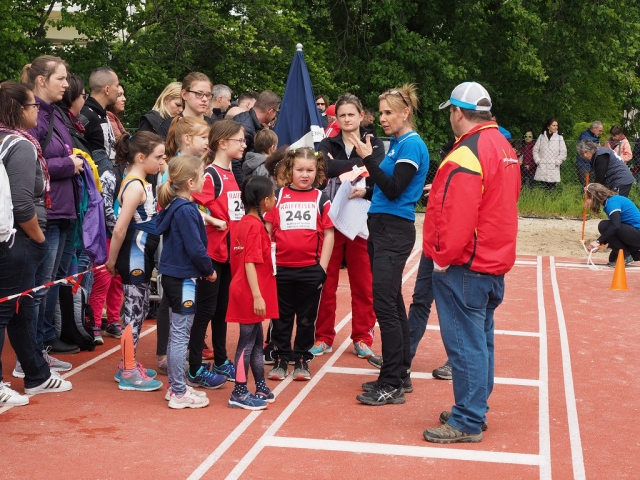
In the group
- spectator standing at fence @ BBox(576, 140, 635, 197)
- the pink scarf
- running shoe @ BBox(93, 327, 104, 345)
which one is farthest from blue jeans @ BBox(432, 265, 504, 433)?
spectator standing at fence @ BBox(576, 140, 635, 197)

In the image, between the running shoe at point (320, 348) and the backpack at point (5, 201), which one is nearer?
the backpack at point (5, 201)

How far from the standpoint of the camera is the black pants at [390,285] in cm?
673

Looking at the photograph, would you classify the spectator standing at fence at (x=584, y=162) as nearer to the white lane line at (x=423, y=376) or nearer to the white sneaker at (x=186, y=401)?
the white lane line at (x=423, y=376)

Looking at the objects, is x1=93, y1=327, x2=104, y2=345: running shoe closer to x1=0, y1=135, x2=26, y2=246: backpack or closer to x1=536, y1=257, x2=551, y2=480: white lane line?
x1=0, y1=135, x2=26, y2=246: backpack

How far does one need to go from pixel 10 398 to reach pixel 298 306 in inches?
91.1

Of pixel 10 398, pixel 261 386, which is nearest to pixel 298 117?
pixel 261 386

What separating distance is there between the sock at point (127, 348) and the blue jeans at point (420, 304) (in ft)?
7.20

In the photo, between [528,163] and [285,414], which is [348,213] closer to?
[285,414]

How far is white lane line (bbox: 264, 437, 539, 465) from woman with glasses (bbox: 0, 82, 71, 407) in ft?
6.53

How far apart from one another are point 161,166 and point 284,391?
2.18 meters

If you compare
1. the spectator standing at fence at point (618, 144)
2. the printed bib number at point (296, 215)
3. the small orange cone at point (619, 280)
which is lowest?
the small orange cone at point (619, 280)

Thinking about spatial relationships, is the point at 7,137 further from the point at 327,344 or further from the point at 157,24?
the point at 157,24

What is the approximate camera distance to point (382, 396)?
265 inches

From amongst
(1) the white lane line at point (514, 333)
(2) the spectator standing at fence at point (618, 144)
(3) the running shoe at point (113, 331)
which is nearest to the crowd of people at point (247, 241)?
(3) the running shoe at point (113, 331)
